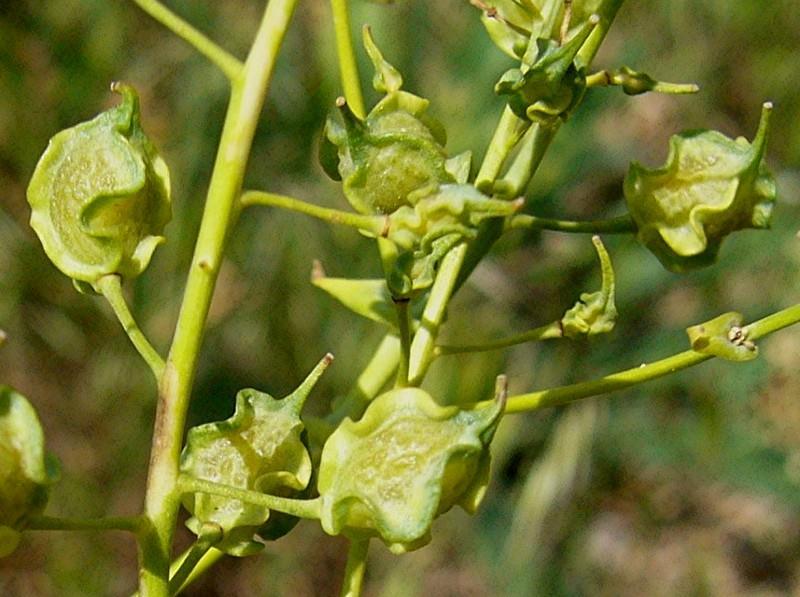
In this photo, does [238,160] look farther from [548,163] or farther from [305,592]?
[305,592]

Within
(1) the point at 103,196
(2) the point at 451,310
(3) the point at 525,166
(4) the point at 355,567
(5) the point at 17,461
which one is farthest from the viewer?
(2) the point at 451,310

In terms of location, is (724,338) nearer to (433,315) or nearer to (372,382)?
(433,315)

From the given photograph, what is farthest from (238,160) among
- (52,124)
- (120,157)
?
(52,124)

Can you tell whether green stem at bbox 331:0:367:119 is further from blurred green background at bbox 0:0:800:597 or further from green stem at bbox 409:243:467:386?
blurred green background at bbox 0:0:800:597

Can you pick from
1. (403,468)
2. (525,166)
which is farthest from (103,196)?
(525,166)

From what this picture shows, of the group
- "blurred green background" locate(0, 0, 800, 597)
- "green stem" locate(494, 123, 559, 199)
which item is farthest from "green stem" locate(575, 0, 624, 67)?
"blurred green background" locate(0, 0, 800, 597)

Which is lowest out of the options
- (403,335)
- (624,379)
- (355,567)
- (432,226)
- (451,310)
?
(451,310)
